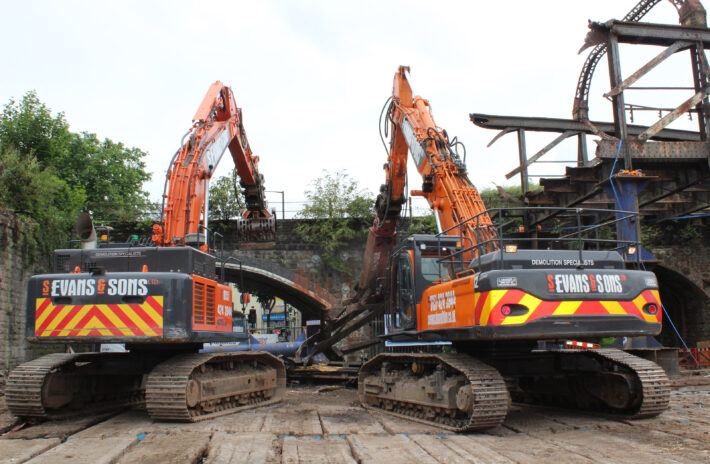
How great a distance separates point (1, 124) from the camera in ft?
78.2

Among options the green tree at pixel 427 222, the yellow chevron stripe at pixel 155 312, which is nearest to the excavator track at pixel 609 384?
the yellow chevron stripe at pixel 155 312

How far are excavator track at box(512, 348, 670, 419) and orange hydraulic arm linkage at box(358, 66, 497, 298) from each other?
6.59 feet

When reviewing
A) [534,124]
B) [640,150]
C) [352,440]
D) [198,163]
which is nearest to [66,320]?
[198,163]

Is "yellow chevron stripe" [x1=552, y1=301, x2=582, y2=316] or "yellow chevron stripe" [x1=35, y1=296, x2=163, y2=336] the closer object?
"yellow chevron stripe" [x1=552, y1=301, x2=582, y2=316]

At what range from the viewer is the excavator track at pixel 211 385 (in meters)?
7.57

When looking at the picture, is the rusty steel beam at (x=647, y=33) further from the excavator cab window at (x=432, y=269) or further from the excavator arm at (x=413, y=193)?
the excavator cab window at (x=432, y=269)

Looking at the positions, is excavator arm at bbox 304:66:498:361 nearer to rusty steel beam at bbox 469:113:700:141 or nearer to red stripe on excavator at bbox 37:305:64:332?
red stripe on excavator at bbox 37:305:64:332

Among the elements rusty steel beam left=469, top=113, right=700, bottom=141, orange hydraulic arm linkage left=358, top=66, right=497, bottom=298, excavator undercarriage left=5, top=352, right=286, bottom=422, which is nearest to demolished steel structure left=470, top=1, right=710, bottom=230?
rusty steel beam left=469, top=113, right=700, bottom=141

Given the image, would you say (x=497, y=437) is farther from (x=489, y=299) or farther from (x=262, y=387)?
(x=262, y=387)

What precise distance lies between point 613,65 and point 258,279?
14188mm

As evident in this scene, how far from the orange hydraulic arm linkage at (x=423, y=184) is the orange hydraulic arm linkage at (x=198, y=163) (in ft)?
11.0

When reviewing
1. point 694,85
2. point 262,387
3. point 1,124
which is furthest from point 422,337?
point 1,124

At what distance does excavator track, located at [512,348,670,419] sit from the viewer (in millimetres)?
7148

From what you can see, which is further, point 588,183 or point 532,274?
point 588,183
